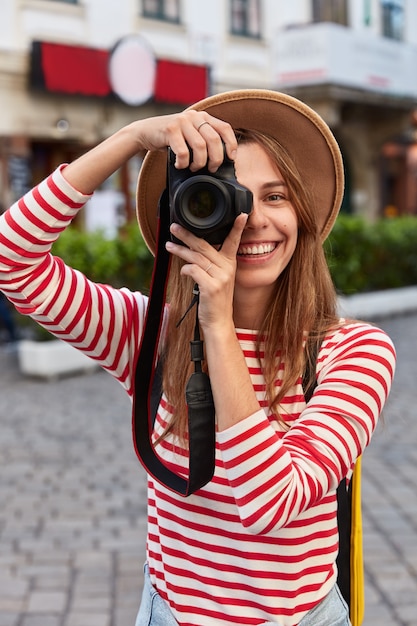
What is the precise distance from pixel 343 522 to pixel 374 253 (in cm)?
1134

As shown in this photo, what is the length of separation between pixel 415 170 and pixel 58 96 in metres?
15.3

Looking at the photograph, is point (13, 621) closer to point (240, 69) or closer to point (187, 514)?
point (187, 514)

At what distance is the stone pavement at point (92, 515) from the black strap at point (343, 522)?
187 cm

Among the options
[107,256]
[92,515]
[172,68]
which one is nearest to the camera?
[92,515]

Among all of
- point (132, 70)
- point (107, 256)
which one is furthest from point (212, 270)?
point (132, 70)

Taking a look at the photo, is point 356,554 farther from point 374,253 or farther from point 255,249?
point 374,253

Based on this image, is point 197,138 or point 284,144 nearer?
point 197,138

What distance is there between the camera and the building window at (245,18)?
17.0 meters

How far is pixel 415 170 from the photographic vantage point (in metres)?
26.3

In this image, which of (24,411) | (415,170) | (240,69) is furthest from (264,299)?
(415,170)

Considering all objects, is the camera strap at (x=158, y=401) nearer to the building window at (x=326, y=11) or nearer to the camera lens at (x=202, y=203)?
the camera lens at (x=202, y=203)

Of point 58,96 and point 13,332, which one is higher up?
point 58,96

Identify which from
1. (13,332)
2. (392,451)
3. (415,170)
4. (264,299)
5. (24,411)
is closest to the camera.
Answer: (264,299)

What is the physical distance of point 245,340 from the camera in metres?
1.67
